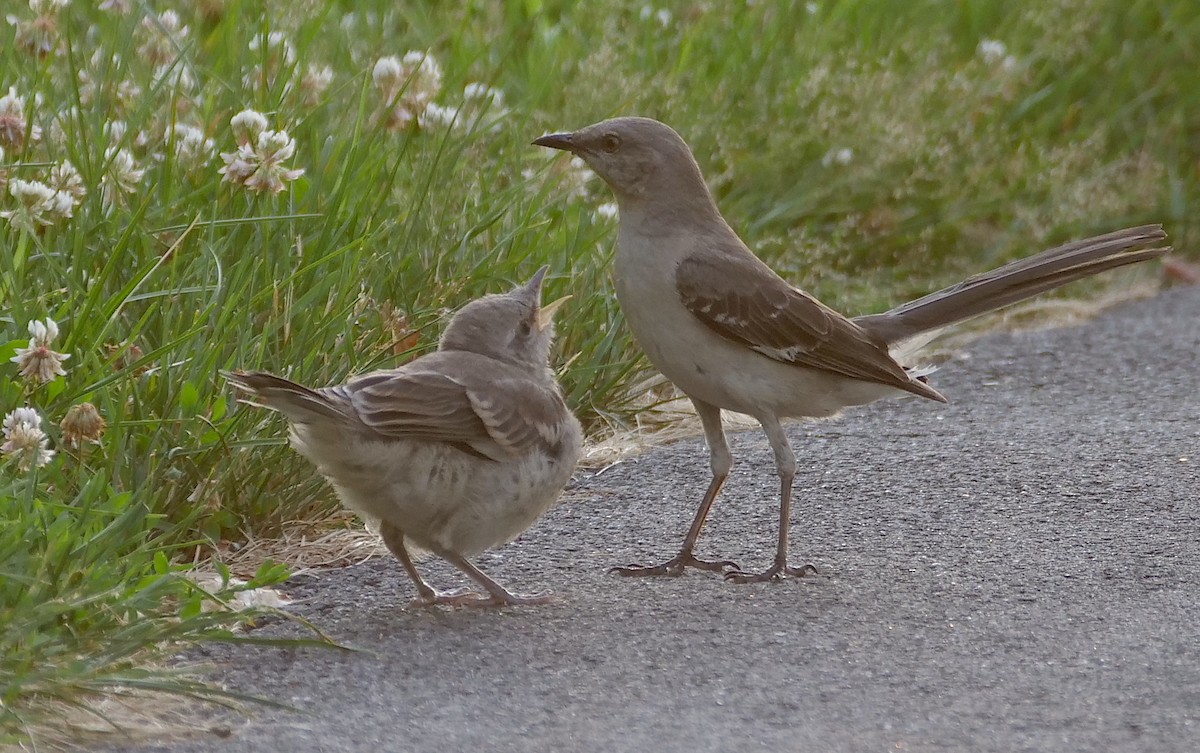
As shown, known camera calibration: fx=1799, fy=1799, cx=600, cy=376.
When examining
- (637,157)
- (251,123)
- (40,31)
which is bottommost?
(637,157)

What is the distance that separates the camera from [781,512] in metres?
5.51

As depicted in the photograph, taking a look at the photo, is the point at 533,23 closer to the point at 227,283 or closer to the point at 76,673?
the point at 227,283

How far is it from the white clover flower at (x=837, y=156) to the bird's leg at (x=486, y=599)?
417cm

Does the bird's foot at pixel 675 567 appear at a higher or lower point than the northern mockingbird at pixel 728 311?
lower

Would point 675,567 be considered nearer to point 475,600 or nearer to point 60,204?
point 475,600

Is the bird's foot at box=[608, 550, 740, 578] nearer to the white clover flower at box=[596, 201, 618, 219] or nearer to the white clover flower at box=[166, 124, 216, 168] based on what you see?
the white clover flower at box=[166, 124, 216, 168]

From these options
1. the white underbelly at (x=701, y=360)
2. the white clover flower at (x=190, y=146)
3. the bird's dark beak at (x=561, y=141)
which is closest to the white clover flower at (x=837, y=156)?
the bird's dark beak at (x=561, y=141)

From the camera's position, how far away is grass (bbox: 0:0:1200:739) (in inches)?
189

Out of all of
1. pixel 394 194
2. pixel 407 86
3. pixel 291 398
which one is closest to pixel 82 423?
pixel 291 398

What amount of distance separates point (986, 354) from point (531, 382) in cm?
345

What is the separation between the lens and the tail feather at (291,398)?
4254 mm

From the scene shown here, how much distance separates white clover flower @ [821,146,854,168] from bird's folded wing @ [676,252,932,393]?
9.32 feet

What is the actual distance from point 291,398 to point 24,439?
0.66 metres

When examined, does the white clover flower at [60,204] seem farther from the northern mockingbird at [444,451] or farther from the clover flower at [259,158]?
the northern mockingbird at [444,451]
